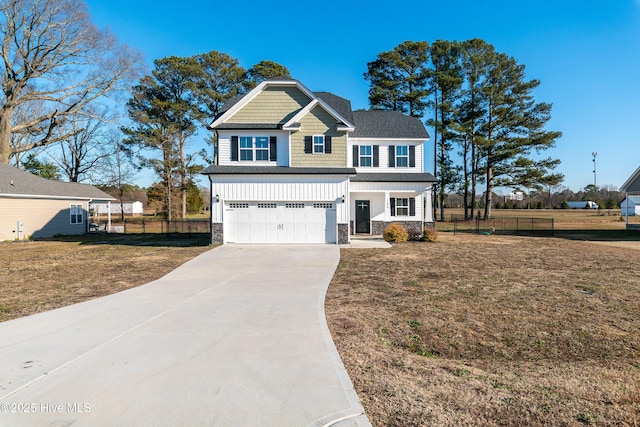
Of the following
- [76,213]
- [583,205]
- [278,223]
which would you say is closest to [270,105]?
[278,223]

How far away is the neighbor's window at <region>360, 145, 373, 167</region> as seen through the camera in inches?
944

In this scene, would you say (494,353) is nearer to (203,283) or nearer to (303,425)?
(303,425)

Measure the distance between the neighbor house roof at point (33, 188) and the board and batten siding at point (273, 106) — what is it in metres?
15.7

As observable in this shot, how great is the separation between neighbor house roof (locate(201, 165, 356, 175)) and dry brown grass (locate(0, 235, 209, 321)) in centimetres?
424

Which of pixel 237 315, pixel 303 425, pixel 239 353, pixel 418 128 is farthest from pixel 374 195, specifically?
pixel 303 425

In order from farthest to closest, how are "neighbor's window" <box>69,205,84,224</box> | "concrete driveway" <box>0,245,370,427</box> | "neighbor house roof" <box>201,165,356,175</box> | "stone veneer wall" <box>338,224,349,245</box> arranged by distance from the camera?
"neighbor's window" <box>69,205,84,224</box>, "stone veneer wall" <box>338,224,349,245</box>, "neighbor house roof" <box>201,165,356,175</box>, "concrete driveway" <box>0,245,370,427</box>

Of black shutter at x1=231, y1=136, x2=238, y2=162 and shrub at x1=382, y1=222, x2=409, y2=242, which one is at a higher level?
black shutter at x1=231, y1=136, x2=238, y2=162

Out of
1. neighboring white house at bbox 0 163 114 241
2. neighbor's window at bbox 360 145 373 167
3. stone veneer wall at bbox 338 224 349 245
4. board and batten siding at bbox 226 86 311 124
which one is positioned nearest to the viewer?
stone veneer wall at bbox 338 224 349 245

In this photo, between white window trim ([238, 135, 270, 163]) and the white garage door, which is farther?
white window trim ([238, 135, 270, 163])

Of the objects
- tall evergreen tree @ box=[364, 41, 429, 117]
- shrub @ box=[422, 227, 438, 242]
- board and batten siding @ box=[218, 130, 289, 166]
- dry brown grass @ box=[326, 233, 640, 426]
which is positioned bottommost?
dry brown grass @ box=[326, 233, 640, 426]

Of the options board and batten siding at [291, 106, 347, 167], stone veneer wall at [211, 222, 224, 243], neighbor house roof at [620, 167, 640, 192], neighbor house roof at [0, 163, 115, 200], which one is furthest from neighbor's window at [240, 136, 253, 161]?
neighbor house roof at [620, 167, 640, 192]

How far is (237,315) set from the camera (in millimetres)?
6965

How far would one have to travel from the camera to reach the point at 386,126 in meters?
24.7

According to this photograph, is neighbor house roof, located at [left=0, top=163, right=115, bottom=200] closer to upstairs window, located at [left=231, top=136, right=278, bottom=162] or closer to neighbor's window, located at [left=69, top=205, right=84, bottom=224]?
neighbor's window, located at [left=69, top=205, right=84, bottom=224]
